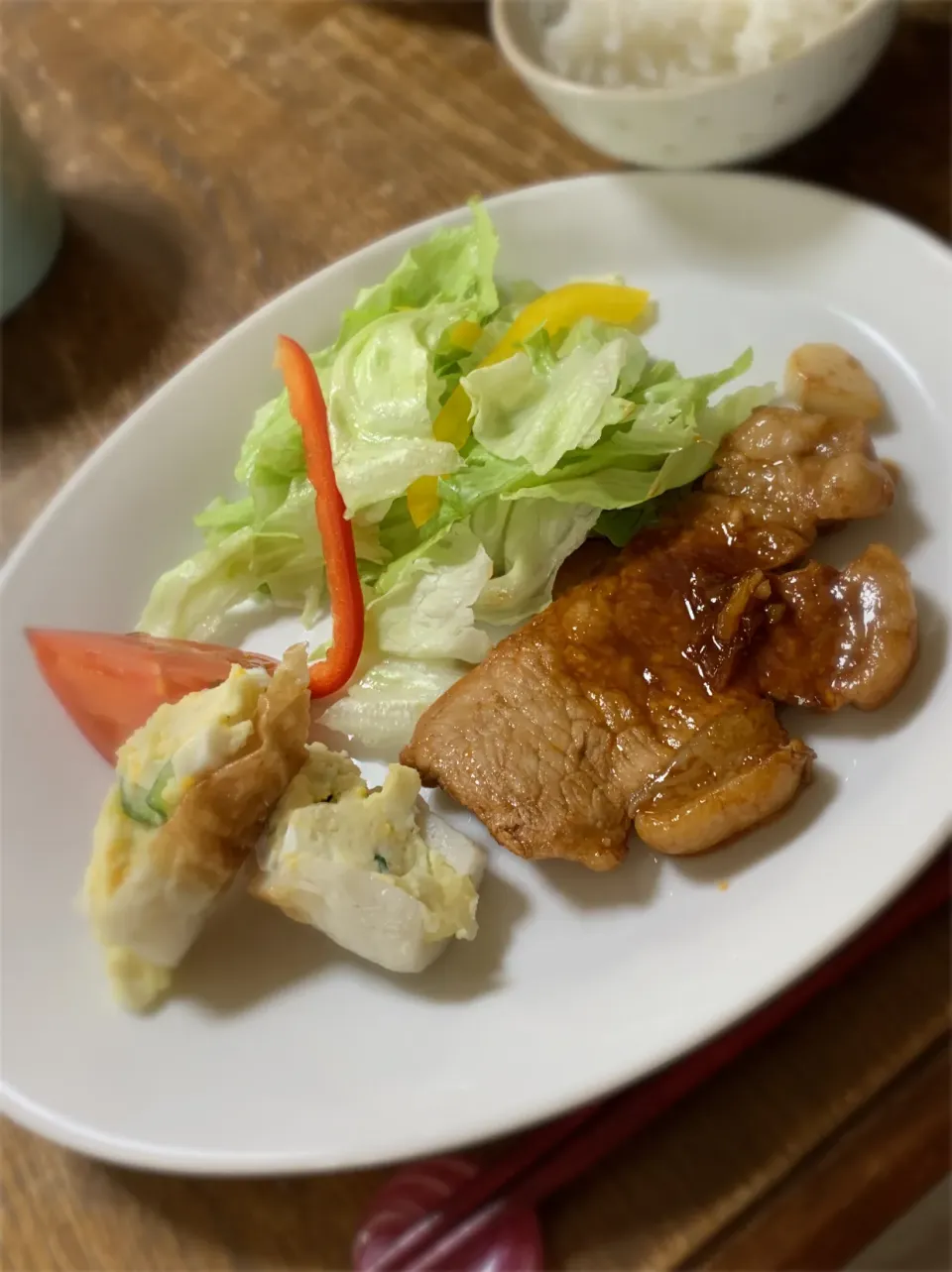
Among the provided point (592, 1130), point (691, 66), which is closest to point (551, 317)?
point (691, 66)

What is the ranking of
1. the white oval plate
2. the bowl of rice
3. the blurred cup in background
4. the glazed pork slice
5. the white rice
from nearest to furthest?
the white oval plate < the glazed pork slice < the bowl of rice < the white rice < the blurred cup in background

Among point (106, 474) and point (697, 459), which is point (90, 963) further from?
point (697, 459)

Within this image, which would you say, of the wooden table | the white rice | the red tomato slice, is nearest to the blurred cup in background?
the wooden table

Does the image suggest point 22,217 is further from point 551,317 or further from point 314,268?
point 551,317

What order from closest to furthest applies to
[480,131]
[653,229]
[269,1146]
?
[269,1146]
[653,229]
[480,131]

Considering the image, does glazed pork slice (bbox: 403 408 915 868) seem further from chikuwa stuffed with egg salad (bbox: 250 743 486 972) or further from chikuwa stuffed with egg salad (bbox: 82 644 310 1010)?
chikuwa stuffed with egg salad (bbox: 82 644 310 1010)

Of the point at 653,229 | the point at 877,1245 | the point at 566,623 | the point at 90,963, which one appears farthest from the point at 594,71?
the point at 877,1245
